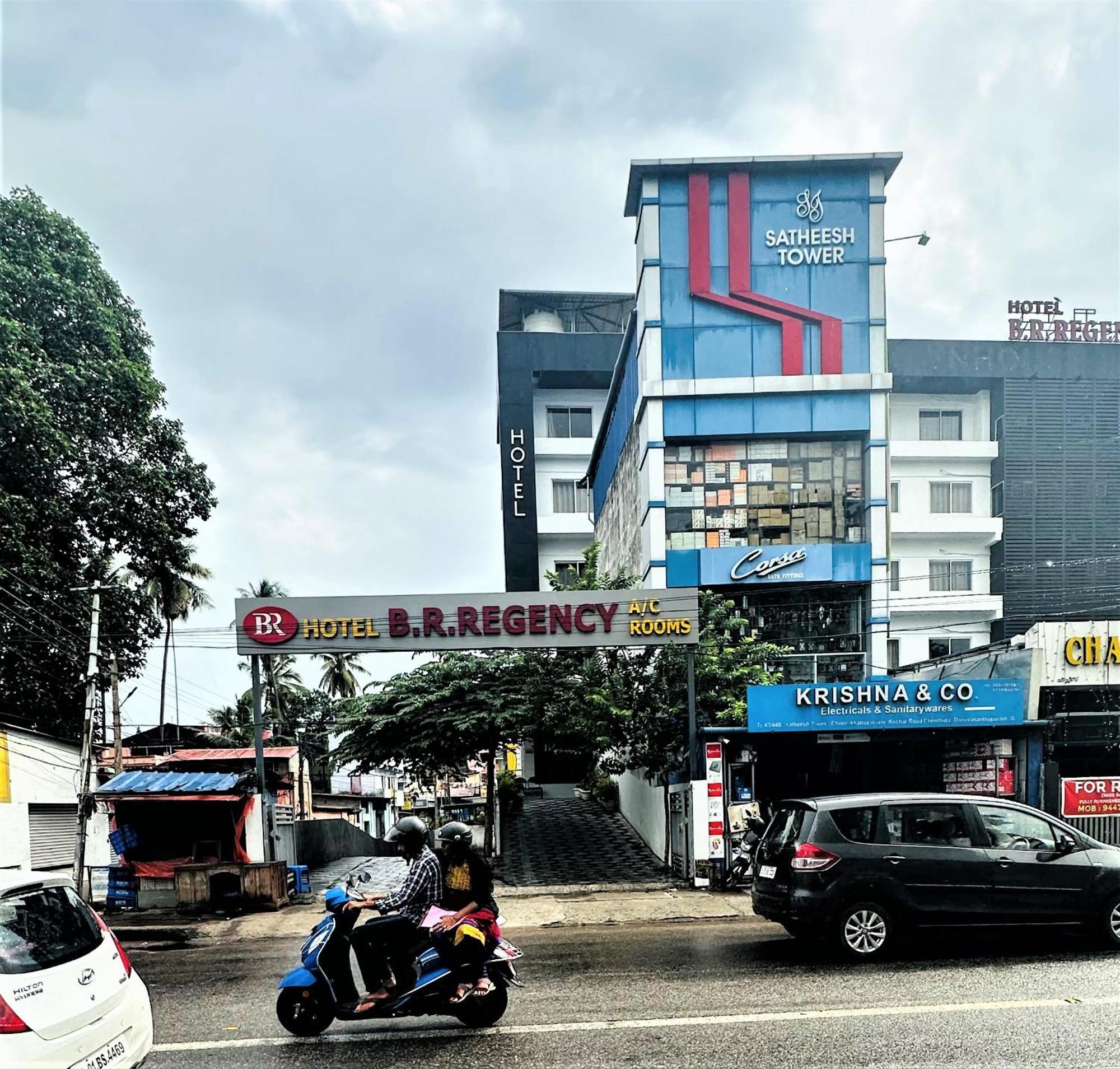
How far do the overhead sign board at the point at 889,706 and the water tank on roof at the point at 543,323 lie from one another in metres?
36.6

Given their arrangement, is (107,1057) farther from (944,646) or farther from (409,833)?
(944,646)

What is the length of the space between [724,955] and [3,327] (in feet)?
63.5

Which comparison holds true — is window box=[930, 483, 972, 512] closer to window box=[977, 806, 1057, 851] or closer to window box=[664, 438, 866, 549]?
window box=[664, 438, 866, 549]

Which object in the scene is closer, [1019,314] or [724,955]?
[724,955]

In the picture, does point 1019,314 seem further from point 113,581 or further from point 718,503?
point 113,581

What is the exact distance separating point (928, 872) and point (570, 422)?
4050 centimetres

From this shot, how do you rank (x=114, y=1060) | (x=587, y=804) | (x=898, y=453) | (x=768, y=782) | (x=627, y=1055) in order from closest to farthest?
(x=114, y=1060)
(x=627, y=1055)
(x=768, y=782)
(x=587, y=804)
(x=898, y=453)

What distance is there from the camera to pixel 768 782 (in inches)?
752

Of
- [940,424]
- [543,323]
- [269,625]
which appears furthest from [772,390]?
[543,323]

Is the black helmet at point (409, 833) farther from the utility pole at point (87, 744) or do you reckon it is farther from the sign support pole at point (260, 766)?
the utility pole at point (87, 744)

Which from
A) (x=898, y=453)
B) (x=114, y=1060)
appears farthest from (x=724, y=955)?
(x=898, y=453)

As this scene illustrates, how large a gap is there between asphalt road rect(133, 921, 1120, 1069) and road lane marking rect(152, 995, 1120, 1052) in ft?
0.06

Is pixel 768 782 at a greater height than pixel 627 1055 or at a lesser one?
lesser

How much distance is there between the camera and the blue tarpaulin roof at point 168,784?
16141 mm
